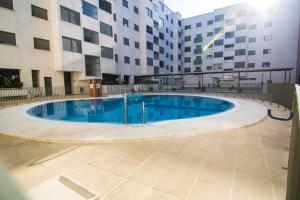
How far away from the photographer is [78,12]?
18781 mm

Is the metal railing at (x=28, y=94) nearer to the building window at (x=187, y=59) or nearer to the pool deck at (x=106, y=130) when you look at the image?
the pool deck at (x=106, y=130)

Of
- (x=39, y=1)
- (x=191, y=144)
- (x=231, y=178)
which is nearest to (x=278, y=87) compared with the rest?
(x=191, y=144)

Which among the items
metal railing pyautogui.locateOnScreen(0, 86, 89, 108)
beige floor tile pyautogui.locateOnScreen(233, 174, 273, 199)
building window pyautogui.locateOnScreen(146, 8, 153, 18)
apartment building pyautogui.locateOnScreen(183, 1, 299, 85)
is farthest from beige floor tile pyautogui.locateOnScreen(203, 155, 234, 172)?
building window pyautogui.locateOnScreen(146, 8, 153, 18)

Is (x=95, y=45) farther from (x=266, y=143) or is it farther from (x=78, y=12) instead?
(x=266, y=143)

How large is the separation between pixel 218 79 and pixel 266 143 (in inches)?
1272

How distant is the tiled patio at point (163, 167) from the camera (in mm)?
2342

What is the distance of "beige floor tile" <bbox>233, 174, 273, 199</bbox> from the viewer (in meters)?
2.29

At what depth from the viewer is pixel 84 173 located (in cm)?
282

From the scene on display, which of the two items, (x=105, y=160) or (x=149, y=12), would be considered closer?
(x=105, y=160)

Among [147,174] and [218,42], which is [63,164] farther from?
[218,42]

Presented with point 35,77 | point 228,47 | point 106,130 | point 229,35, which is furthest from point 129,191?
point 229,35

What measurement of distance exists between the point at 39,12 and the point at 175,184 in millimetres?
20453

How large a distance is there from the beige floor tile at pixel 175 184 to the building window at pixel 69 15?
19862 mm

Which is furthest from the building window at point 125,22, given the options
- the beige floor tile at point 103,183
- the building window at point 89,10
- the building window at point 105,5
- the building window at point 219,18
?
the beige floor tile at point 103,183
